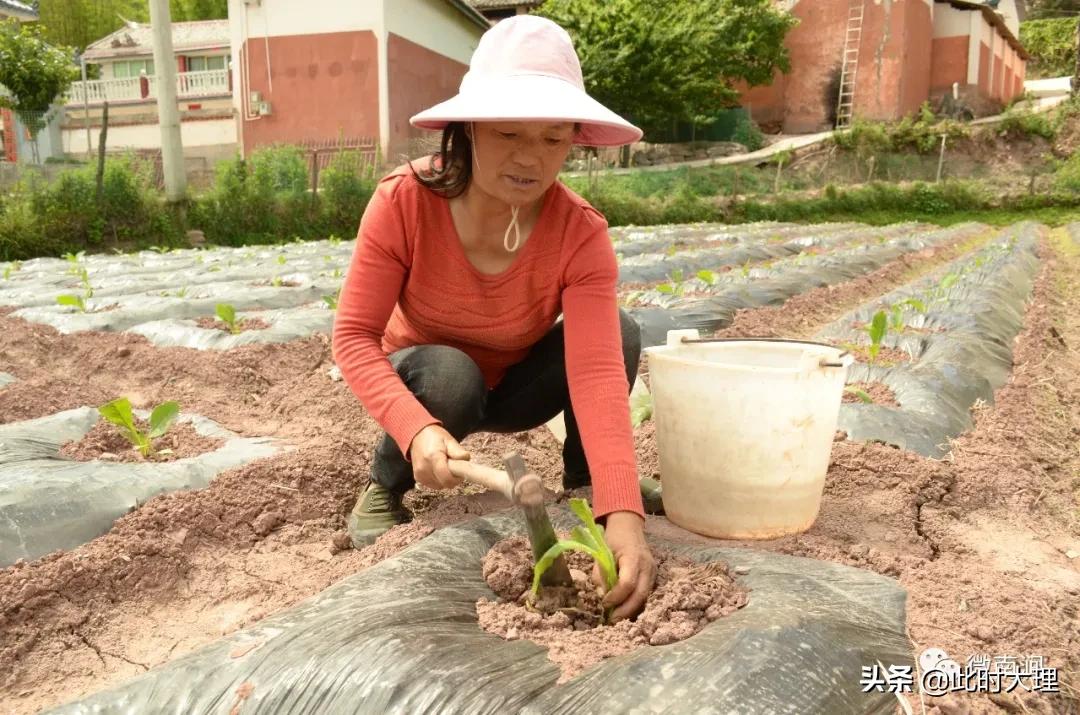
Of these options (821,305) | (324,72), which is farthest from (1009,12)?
(821,305)

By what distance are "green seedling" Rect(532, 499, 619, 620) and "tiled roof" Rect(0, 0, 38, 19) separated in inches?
860

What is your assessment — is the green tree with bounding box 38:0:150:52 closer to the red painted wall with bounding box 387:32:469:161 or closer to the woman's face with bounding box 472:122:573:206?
the red painted wall with bounding box 387:32:469:161

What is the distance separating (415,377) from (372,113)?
14.9 m

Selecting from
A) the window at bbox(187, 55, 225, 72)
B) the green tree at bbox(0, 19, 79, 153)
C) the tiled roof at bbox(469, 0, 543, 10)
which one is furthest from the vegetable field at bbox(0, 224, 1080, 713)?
the window at bbox(187, 55, 225, 72)

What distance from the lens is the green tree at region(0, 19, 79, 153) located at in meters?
16.2

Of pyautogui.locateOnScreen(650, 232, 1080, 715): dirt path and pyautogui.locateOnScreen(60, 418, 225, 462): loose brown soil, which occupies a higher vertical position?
pyautogui.locateOnScreen(60, 418, 225, 462): loose brown soil

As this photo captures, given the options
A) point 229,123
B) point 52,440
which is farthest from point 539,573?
point 229,123

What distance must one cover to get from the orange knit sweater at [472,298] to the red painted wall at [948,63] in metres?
22.5

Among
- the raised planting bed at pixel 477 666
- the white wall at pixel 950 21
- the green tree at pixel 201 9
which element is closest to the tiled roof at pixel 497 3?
the white wall at pixel 950 21

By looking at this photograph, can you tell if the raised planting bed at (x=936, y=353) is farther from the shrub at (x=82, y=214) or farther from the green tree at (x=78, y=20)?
the green tree at (x=78, y=20)

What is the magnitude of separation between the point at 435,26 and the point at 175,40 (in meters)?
10.3

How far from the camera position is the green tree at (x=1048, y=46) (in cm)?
3083

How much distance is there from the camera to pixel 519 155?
1.55 meters

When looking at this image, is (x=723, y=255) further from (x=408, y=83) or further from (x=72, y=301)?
(x=408, y=83)
